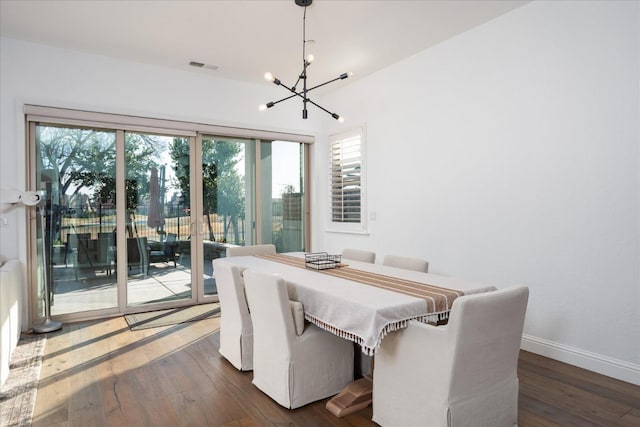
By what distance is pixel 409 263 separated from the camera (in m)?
3.20

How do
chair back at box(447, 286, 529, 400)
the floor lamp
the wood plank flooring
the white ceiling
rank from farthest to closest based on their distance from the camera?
1. the floor lamp
2. the white ceiling
3. the wood plank flooring
4. chair back at box(447, 286, 529, 400)

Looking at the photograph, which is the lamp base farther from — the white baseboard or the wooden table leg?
the white baseboard

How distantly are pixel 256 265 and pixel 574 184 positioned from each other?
260cm

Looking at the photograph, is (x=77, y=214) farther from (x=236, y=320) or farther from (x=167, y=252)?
(x=236, y=320)

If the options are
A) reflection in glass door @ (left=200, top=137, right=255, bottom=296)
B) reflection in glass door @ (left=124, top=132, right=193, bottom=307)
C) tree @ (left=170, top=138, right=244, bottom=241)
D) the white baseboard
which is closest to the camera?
the white baseboard

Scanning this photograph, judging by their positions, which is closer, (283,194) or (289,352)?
(289,352)

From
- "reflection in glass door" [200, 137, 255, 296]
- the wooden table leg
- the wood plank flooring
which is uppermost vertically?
"reflection in glass door" [200, 137, 255, 296]

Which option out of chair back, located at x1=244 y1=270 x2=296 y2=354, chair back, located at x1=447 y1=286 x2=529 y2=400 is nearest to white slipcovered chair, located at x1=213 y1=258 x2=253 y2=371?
chair back, located at x1=244 y1=270 x2=296 y2=354

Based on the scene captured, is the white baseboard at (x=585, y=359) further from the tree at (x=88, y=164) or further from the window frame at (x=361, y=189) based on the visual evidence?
the tree at (x=88, y=164)

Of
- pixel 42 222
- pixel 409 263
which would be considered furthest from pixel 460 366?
pixel 42 222

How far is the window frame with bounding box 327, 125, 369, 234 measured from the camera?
17.1 feet

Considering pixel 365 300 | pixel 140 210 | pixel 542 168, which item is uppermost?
pixel 542 168

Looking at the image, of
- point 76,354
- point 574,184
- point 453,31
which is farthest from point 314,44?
point 76,354

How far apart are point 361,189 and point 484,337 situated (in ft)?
11.6
